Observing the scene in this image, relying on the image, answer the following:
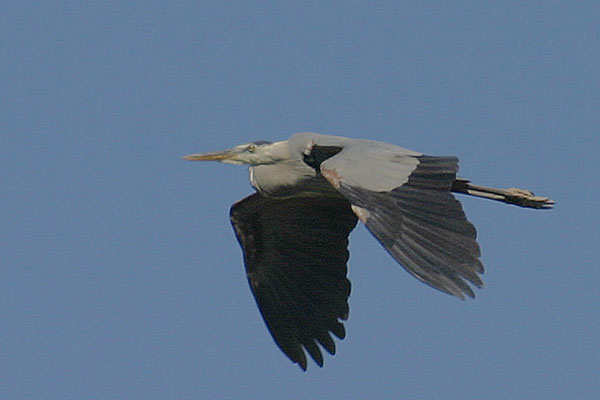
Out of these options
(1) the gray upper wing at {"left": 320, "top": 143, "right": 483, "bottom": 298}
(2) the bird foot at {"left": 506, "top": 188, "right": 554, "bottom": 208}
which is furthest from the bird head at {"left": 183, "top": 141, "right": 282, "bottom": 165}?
(2) the bird foot at {"left": 506, "top": 188, "right": 554, "bottom": 208}

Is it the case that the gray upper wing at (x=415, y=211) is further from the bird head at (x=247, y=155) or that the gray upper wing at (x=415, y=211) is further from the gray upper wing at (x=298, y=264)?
the gray upper wing at (x=298, y=264)

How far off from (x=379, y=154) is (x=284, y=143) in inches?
54.9

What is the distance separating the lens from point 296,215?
1067 cm

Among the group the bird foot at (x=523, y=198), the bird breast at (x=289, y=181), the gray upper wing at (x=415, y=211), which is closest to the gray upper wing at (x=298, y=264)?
the bird breast at (x=289, y=181)

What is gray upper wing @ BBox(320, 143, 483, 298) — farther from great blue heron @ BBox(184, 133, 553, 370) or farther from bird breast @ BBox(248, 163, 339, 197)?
bird breast @ BBox(248, 163, 339, 197)

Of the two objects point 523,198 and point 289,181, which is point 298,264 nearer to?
point 289,181

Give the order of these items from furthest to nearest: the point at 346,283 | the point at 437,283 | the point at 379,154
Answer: the point at 346,283 < the point at 379,154 < the point at 437,283

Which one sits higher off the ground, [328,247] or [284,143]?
[284,143]

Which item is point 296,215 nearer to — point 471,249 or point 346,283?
point 346,283

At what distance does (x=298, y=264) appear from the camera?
10617 mm

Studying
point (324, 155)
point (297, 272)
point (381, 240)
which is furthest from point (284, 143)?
point (381, 240)

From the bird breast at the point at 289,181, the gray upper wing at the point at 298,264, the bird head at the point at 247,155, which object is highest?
the bird head at the point at 247,155

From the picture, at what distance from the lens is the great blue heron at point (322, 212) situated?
8.02 meters

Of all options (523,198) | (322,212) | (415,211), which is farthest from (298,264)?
(415,211)
